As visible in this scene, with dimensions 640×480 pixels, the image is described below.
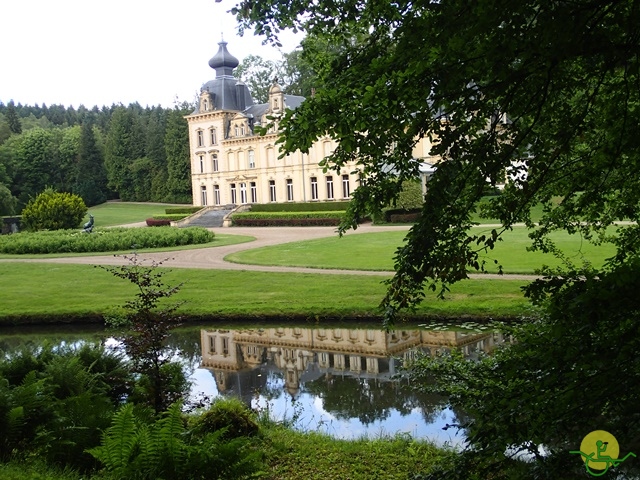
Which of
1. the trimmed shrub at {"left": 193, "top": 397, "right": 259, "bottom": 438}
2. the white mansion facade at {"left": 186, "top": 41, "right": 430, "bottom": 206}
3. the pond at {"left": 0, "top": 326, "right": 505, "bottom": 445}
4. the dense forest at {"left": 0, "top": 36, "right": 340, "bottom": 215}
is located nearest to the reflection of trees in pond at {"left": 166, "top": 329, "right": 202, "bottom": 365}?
the pond at {"left": 0, "top": 326, "right": 505, "bottom": 445}

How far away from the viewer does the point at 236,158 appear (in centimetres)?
4878

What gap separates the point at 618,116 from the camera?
12.7ft

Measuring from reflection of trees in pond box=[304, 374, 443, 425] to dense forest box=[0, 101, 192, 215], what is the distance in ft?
181

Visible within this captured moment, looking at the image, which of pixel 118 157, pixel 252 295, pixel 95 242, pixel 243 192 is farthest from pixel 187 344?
pixel 118 157

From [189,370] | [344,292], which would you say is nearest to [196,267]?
[344,292]

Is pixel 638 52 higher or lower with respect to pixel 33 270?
higher

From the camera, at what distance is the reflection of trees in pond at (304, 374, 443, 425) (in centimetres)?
746

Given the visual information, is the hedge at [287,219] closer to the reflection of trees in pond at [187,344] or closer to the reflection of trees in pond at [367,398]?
the reflection of trees in pond at [187,344]

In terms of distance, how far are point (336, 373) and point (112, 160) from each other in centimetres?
6228

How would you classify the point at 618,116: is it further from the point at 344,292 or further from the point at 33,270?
the point at 33,270

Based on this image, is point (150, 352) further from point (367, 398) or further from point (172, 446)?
point (172, 446)

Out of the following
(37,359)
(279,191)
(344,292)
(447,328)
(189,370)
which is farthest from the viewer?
(279,191)

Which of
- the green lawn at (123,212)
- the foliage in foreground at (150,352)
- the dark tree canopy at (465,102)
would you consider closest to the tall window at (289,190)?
the green lawn at (123,212)

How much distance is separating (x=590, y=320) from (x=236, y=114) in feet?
155
